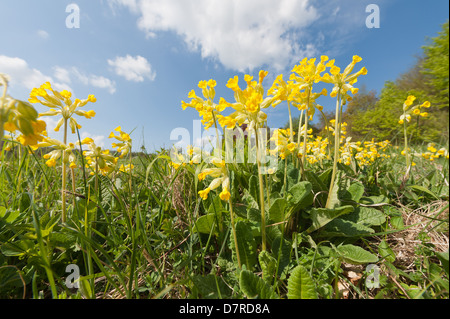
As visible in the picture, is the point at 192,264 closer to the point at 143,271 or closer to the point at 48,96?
the point at 143,271

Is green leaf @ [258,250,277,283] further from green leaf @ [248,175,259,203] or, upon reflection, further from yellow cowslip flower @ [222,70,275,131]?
yellow cowslip flower @ [222,70,275,131]

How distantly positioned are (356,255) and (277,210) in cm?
50

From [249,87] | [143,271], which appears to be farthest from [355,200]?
[143,271]

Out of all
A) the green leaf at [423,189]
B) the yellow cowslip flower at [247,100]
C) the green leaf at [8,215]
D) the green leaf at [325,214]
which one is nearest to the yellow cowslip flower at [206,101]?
the yellow cowslip flower at [247,100]

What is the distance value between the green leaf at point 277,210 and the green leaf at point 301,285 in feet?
1.41

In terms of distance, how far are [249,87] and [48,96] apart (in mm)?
1418

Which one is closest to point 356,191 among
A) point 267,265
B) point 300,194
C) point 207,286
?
point 300,194

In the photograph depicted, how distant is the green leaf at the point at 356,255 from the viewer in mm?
1165

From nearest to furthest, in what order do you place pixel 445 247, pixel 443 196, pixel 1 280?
pixel 1 280 → pixel 445 247 → pixel 443 196

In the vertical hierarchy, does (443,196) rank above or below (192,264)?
above

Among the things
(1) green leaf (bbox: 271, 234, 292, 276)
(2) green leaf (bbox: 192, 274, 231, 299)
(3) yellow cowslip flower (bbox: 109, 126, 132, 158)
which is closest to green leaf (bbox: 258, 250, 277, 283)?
(1) green leaf (bbox: 271, 234, 292, 276)

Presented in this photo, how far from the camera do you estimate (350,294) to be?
3.92 feet
